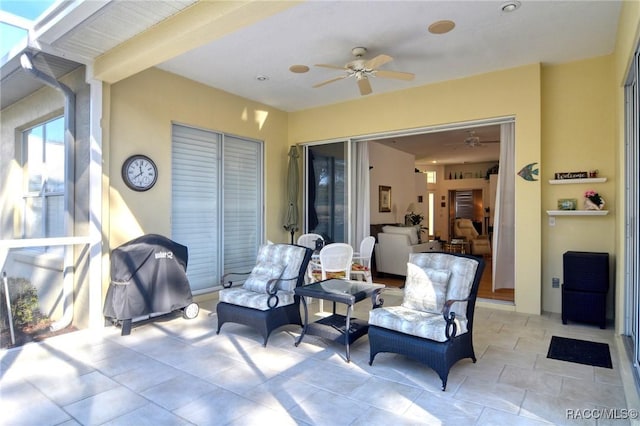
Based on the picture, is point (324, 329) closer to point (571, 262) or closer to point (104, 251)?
point (104, 251)

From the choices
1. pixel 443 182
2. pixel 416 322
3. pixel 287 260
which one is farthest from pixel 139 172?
pixel 443 182

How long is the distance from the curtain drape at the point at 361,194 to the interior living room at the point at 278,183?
0.04m

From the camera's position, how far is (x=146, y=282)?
13.0ft

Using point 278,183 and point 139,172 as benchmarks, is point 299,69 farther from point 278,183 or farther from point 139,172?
point 139,172

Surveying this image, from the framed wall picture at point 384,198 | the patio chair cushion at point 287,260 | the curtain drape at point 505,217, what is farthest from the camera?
the framed wall picture at point 384,198

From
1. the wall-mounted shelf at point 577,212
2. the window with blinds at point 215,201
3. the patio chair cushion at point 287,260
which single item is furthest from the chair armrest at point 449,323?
the window with blinds at point 215,201

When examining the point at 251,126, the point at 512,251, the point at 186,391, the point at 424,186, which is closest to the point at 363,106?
the point at 251,126

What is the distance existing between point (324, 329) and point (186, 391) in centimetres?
130

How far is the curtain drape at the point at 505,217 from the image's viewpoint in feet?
16.7

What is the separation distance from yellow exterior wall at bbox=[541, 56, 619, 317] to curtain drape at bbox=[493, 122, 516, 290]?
475mm

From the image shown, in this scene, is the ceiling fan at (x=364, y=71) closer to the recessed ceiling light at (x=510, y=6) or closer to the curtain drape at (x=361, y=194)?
the recessed ceiling light at (x=510, y=6)

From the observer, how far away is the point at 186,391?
265cm

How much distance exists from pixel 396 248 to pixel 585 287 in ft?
10.2

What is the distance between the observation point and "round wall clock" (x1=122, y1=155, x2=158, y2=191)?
437cm
